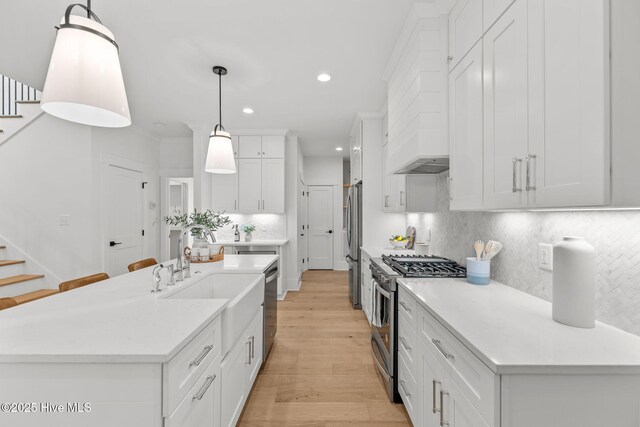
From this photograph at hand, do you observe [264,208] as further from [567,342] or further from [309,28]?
[567,342]

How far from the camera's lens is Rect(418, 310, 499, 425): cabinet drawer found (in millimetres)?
887

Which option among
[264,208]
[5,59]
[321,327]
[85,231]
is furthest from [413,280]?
[85,231]

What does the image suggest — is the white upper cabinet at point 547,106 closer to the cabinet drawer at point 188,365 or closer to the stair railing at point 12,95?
the cabinet drawer at point 188,365

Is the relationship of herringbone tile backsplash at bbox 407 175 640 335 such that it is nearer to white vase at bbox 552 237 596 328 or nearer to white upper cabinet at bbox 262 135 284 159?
white vase at bbox 552 237 596 328

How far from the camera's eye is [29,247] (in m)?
3.60

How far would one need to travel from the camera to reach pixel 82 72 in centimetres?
107

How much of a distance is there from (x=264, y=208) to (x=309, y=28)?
119 inches

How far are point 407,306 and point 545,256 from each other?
78 centimetres

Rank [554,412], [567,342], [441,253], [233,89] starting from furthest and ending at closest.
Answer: [233,89]
[441,253]
[567,342]
[554,412]

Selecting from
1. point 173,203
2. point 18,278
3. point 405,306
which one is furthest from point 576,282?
point 173,203

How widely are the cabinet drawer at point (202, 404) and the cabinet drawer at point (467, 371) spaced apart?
3.39ft

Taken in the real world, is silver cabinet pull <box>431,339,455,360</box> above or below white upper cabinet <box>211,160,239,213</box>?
below

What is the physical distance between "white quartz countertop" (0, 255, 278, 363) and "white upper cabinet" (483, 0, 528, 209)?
1.46 m

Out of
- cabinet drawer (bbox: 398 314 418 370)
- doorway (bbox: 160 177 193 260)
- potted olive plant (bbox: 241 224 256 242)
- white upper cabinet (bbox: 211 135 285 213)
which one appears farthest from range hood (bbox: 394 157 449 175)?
doorway (bbox: 160 177 193 260)
